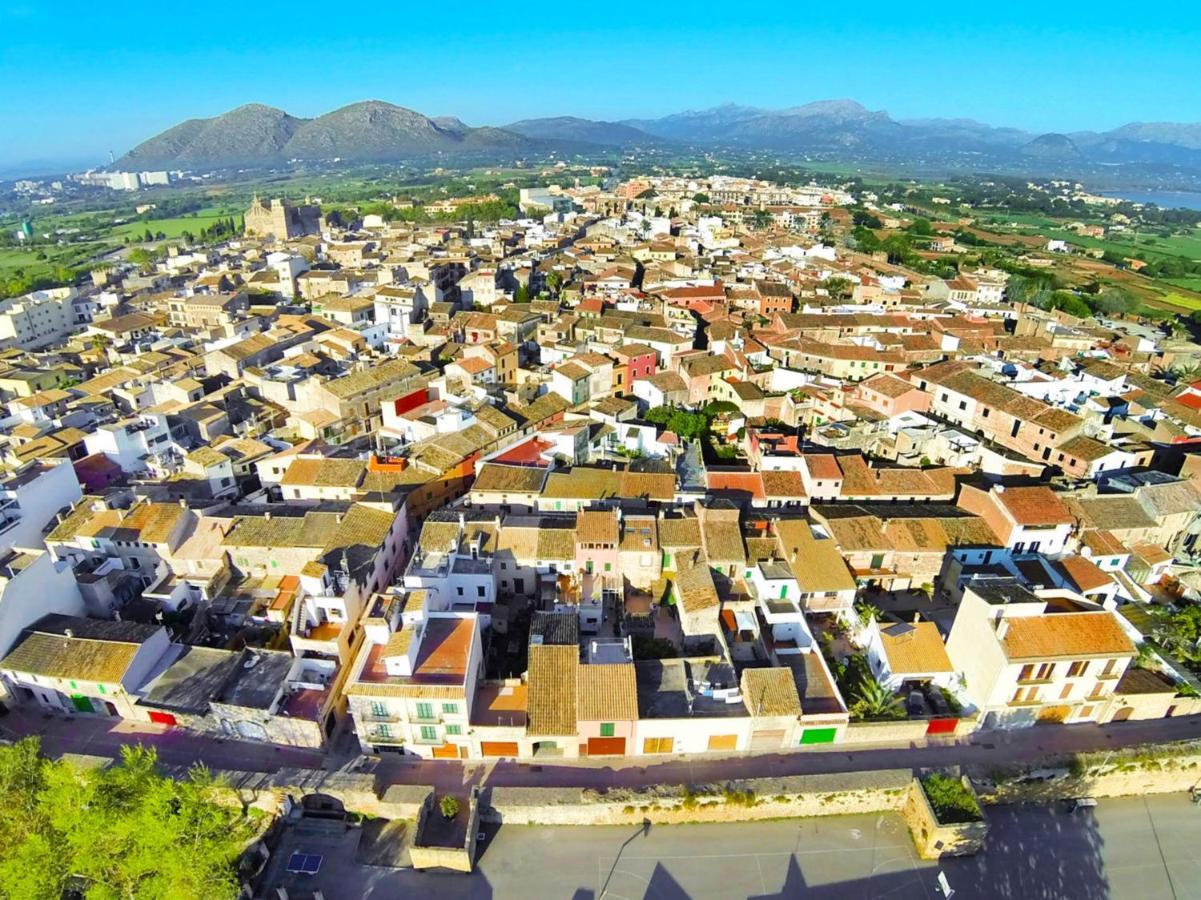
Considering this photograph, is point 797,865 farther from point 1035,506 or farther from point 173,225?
point 173,225

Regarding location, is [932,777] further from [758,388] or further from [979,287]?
[979,287]

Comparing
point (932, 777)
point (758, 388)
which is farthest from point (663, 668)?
point (758, 388)

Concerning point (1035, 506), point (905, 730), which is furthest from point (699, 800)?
point (1035, 506)

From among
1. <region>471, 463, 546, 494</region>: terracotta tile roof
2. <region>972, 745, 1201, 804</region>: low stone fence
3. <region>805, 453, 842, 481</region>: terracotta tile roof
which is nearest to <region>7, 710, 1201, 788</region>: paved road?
<region>972, 745, 1201, 804</region>: low stone fence

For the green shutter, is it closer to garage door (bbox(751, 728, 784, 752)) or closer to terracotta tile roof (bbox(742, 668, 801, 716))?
garage door (bbox(751, 728, 784, 752))

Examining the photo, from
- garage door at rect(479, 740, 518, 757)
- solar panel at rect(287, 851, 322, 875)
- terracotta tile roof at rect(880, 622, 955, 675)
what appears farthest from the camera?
terracotta tile roof at rect(880, 622, 955, 675)

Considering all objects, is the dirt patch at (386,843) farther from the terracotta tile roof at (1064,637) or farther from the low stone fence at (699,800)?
the terracotta tile roof at (1064,637)
